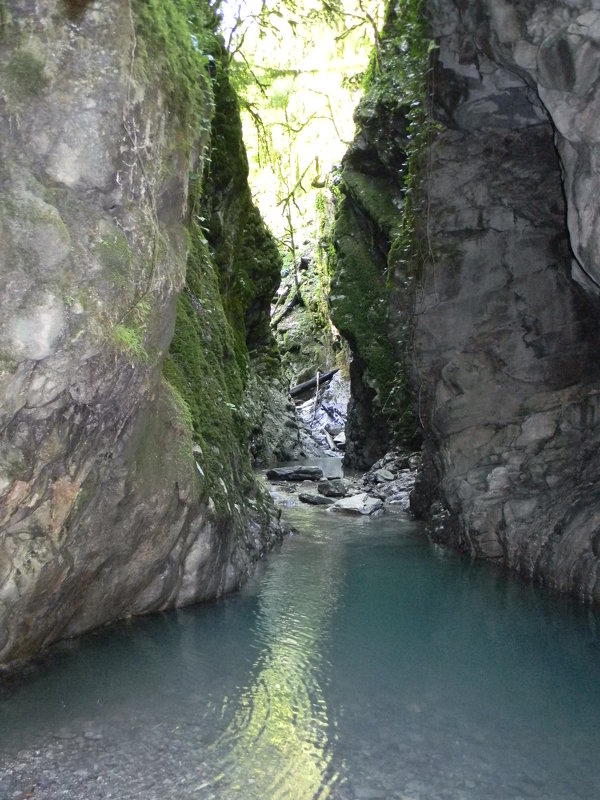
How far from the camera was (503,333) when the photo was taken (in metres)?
9.68

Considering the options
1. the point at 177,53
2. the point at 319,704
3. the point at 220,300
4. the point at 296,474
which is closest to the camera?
the point at 319,704

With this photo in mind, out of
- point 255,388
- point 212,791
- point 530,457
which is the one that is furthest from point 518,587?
point 255,388

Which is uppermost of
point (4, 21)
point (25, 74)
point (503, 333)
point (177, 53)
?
point (177, 53)

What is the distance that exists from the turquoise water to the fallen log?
23238mm

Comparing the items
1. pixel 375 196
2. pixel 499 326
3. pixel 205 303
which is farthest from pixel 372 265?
pixel 205 303

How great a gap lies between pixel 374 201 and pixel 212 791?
53.1 ft

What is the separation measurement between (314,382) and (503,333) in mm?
21444

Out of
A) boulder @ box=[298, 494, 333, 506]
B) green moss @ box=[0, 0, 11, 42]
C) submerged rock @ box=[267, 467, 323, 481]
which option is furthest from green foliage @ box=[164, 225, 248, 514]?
submerged rock @ box=[267, 467, 323, 481]

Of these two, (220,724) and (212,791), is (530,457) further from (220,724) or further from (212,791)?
(212,791)

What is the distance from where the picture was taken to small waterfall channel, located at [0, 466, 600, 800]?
12.3ft

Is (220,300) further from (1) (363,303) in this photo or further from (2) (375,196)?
(1) (363,303)

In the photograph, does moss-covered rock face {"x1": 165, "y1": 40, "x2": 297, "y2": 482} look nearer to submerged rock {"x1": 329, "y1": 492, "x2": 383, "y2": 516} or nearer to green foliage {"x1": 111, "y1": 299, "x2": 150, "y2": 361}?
green foliage {"x1": 111, "y1": 299, "x2": 150, "y2": 361}

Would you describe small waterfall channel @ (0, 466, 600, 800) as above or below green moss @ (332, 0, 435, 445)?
below

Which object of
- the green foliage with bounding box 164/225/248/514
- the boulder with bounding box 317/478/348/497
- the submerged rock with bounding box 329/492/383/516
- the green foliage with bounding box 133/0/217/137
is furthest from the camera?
the boulder with bounding box 317/478/348/497
